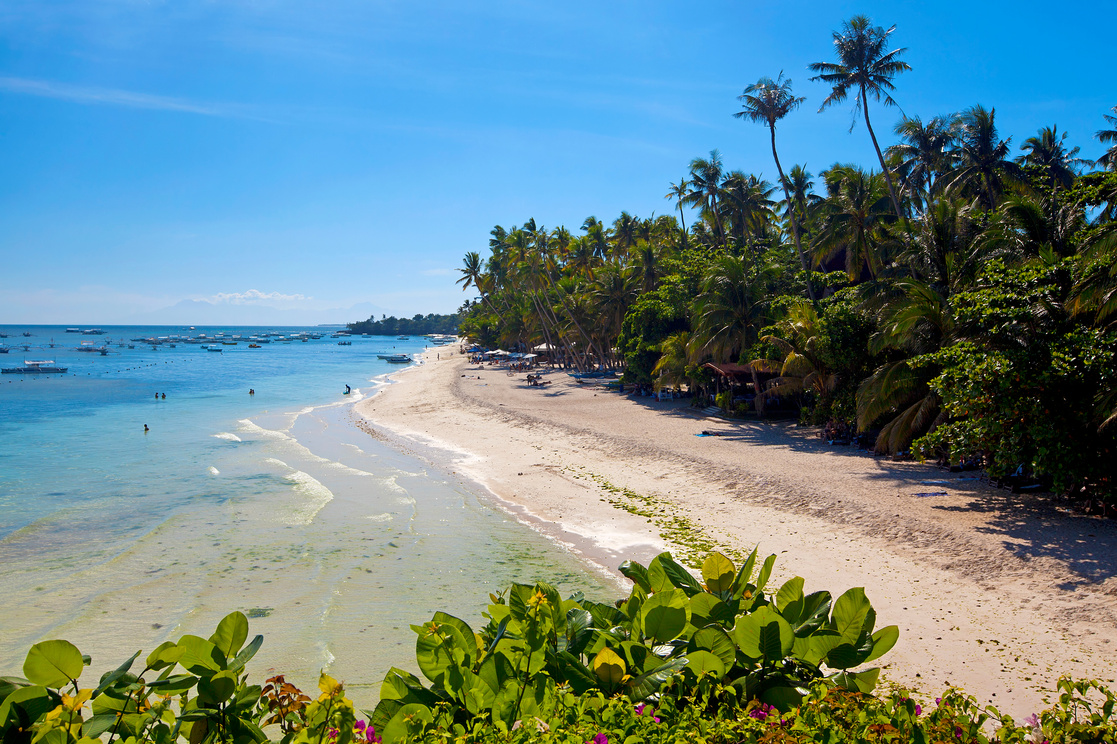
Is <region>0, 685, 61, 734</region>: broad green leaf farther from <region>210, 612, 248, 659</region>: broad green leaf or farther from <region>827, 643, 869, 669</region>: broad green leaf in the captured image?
<region>827, 643, 869, 669</region>: broad green leaf

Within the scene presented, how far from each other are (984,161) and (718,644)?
31.9 meters

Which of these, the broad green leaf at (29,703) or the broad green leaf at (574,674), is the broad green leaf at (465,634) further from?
the broad green leaf at (29,703)

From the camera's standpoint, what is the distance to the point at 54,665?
2.69 meters

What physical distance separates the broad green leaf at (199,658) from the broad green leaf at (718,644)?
2.42m

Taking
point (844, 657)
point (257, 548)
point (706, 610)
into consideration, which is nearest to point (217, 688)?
point (706, 610)

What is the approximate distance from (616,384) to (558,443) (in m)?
15.9

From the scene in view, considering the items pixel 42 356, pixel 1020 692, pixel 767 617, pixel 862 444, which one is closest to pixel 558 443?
pixel 862 444

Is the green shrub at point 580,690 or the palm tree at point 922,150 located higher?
the palm tree at point 922,150

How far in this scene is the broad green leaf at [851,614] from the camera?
3363 millimetres

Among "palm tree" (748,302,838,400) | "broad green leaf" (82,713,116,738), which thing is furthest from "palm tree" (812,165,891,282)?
"broad green leaf" (82,713,116,738)

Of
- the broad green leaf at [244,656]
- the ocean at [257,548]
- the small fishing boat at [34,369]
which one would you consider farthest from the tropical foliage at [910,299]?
the small fishing boat at [34,369]

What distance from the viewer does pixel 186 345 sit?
133 metres

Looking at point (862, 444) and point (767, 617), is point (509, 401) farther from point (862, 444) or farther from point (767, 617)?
point (767, 617)

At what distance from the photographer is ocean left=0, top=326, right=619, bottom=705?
9219 mm
